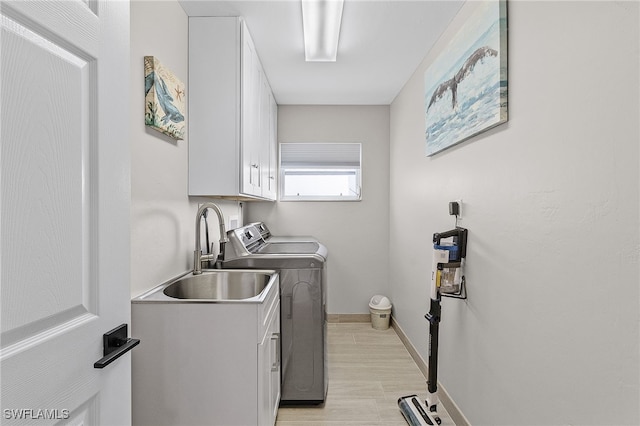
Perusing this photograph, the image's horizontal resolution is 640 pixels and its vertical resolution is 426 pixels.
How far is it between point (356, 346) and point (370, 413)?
3.33ft

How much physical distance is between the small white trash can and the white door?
9.75ft

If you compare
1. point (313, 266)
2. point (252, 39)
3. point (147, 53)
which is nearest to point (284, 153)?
point (252, 39)

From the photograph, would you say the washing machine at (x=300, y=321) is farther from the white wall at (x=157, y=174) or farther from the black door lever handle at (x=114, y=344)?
the black door lever handle at (x=114, y=344)

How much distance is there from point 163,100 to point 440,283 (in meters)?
1.76

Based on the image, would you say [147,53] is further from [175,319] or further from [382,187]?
[382,187]

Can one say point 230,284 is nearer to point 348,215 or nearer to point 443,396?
point 443,396

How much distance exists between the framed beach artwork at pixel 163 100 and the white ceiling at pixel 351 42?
549mm

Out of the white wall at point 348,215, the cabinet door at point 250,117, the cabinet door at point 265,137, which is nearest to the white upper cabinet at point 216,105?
the cabinet door at point 250,117

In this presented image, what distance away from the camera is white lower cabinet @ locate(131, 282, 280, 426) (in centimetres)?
141

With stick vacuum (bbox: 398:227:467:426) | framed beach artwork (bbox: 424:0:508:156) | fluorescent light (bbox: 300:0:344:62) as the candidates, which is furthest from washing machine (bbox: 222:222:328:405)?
fluorescent light (bbox: 300:0:344:62)

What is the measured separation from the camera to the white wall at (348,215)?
3779 millimetres

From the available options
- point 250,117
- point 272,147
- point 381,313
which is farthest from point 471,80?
point 381,313

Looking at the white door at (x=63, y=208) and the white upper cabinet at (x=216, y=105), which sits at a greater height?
the white upper cabinet at (x=216, y=105)

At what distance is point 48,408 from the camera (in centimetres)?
59
